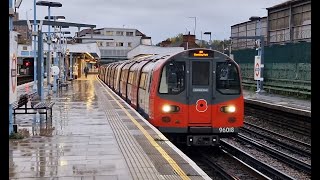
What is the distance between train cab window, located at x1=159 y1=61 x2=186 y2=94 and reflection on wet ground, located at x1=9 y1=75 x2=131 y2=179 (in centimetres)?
188

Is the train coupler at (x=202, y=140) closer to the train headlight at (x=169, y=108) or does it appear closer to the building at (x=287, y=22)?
the train headlight at (x=169, y=108)

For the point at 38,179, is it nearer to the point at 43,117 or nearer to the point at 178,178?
the point at 178,178

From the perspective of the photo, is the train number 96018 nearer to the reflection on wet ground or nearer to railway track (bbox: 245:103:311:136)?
the reflection on wet ground

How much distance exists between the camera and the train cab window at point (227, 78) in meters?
12.4

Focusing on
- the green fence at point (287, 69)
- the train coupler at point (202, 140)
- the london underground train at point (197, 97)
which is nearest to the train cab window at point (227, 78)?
the london underground train at point (197, 97)

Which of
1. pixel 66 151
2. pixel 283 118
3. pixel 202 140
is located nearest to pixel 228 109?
pixel 202 140

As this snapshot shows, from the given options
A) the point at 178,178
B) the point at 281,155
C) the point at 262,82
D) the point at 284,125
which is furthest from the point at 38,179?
the point at 262,82

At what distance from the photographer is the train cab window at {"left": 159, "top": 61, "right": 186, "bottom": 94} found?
12375 mm

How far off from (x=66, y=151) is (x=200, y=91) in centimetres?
477

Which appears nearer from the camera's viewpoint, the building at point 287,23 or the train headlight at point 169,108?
the train headlight at point 169,108

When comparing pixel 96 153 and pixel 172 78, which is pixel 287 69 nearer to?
pixel 172 78

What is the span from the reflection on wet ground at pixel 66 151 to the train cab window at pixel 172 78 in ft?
6.18
